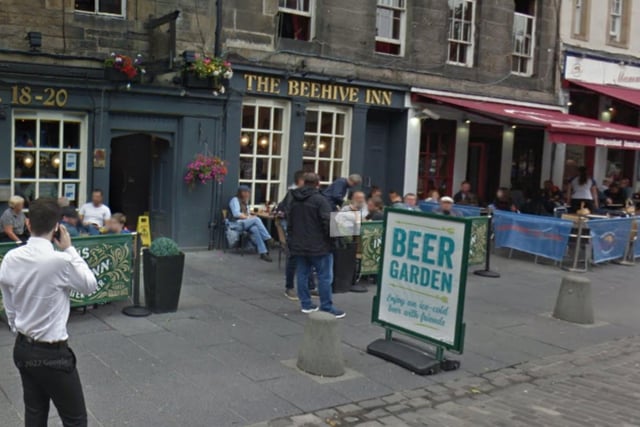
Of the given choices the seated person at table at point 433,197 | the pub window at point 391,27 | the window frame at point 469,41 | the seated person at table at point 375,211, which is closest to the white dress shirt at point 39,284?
the seated person at table at point 375,211

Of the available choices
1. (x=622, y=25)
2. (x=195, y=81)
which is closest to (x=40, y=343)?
(x=195, y=81)

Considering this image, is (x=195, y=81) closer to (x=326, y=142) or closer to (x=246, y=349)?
(x=326, y=142)

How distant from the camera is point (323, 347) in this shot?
656 cm

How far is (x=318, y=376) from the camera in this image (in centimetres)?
655

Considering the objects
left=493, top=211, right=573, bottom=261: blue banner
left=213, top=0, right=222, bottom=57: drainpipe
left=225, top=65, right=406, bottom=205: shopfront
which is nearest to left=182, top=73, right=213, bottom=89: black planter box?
left=213, top=0, right=222, bottom=57: drainpipe

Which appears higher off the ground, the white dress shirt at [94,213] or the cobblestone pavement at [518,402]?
the white dress shirt at [94,213]

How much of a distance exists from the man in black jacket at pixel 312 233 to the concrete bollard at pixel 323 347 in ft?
5.77

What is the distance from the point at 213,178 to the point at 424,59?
6.25 metres

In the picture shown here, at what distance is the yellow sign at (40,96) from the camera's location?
433 inches

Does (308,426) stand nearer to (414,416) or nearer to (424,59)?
(414,416)

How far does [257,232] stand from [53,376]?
28.5 ft

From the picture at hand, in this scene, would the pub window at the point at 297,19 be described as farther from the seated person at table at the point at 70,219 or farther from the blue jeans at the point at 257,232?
the seated person at table at the point at 70,219

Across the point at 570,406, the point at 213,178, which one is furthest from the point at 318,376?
the point at 213,178

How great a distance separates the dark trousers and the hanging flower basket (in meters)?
8.72
